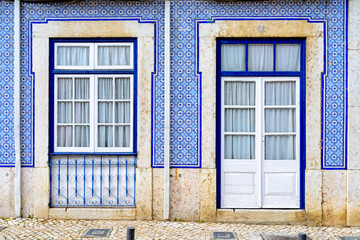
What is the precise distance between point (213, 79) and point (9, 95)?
3.40 m

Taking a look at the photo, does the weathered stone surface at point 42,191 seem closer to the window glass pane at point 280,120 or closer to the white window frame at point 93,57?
the white window frame at point 93,57

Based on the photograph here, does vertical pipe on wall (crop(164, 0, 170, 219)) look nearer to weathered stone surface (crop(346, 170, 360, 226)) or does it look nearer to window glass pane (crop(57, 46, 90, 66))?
window glass pane (crop(57, 46, 90, 66))

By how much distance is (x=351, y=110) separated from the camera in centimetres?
600

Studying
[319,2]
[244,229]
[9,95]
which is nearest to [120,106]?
[9,95]

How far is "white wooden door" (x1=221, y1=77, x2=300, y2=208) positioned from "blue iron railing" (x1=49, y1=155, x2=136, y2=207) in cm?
163

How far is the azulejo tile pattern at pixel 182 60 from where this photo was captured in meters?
6.04

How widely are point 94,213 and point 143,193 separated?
0.88 metres

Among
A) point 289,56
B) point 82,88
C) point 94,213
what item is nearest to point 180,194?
point 94,213

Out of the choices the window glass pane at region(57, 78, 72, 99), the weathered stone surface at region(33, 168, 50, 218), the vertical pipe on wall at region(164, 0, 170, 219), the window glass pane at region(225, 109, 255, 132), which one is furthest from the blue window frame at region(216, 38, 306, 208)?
the weathered stone surface at region(33, 168, 50, 218)

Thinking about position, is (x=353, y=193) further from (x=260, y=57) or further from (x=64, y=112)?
(x=64, y=112)

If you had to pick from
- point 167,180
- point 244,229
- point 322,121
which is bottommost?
point 244,229

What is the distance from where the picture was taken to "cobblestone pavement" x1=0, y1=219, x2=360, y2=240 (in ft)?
17.7

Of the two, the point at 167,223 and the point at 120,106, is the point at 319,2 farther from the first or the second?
the point at 167,223

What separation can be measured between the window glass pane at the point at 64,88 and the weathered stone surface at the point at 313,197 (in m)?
4.17
